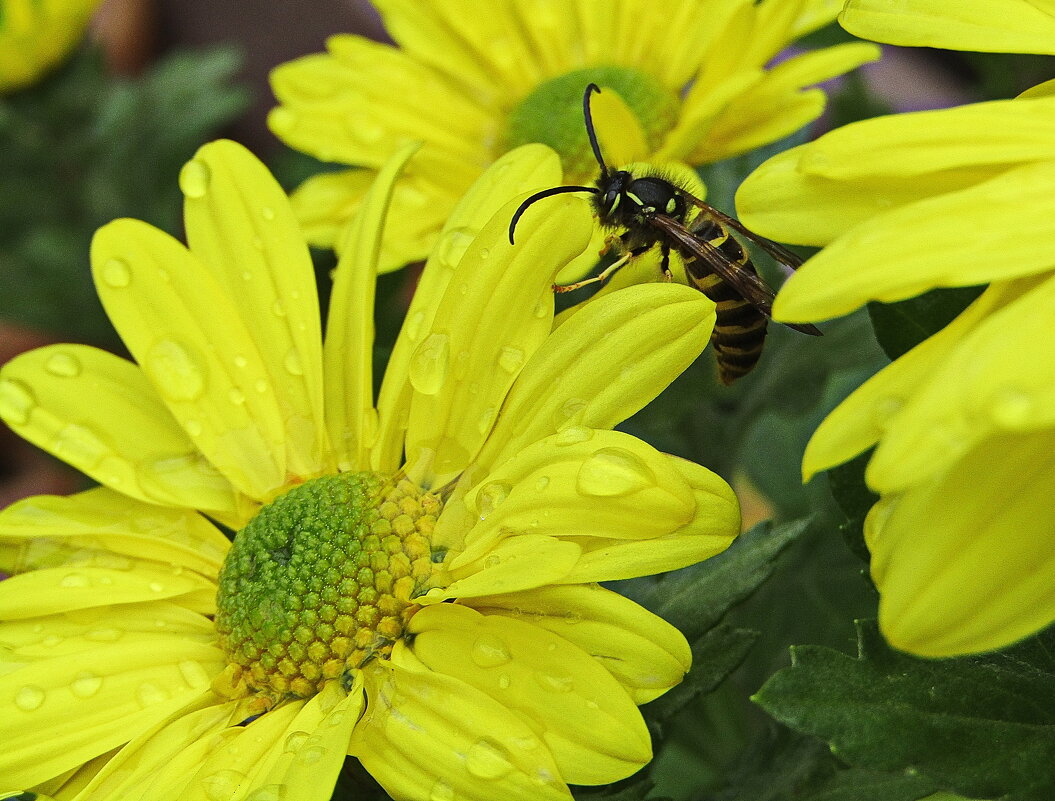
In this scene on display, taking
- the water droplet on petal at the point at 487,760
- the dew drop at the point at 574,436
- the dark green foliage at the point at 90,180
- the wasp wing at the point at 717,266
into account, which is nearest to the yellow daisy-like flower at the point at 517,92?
the wasp wing at the point at 717,266

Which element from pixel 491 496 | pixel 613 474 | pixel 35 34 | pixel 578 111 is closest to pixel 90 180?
pixel 35 34

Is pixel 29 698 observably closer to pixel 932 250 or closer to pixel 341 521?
pixel 341 521

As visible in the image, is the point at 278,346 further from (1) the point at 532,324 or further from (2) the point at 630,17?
(2) the point at 630,17

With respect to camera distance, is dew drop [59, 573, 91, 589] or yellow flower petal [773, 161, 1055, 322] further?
dew drop [59, 573, 91, 589]

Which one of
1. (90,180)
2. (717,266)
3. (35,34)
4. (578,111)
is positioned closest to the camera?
(717,266)

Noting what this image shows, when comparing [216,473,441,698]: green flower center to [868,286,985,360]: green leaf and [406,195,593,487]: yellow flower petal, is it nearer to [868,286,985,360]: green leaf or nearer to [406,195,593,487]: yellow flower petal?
[406,195,593,487]: yellow flower petal

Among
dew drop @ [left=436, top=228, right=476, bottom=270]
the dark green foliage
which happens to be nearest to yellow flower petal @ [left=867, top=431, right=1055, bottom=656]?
dew drop @ [left=436, top=228, right=476, bottom=270]

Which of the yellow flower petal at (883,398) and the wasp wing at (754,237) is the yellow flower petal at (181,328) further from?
the yellow flower petal at (883,398)
